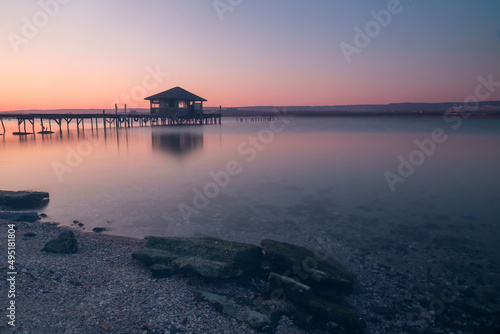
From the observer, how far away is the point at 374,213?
10523 mm

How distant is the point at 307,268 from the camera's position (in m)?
6.00

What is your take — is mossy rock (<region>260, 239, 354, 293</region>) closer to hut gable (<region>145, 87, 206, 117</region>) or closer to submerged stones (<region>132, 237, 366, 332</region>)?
submerged stones (<region>132, 237, 366, 332</region>)

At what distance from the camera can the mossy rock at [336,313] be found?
469 centimetres

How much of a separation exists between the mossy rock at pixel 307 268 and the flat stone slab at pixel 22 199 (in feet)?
29.5

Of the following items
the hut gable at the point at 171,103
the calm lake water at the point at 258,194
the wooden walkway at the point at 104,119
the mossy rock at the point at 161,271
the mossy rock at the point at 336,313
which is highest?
the hut gable at the point at 171,103

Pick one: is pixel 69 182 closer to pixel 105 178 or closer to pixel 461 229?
pixel 105 178

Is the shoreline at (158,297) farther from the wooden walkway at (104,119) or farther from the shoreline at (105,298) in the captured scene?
the wooden walkway at (104,119)

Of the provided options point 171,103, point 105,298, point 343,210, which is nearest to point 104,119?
point 171,103

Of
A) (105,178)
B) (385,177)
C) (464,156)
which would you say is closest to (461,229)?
(385,177)

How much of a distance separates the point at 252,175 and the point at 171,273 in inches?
442

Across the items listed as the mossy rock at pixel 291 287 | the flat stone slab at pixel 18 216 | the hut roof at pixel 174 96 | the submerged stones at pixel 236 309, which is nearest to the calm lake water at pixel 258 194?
the flat stone slab at pixel 18 216

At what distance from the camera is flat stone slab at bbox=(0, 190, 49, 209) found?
10375 mm

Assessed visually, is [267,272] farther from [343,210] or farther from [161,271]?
[343,210]

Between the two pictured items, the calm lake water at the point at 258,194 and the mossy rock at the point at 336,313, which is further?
the calm lake water at the point at 258,194
